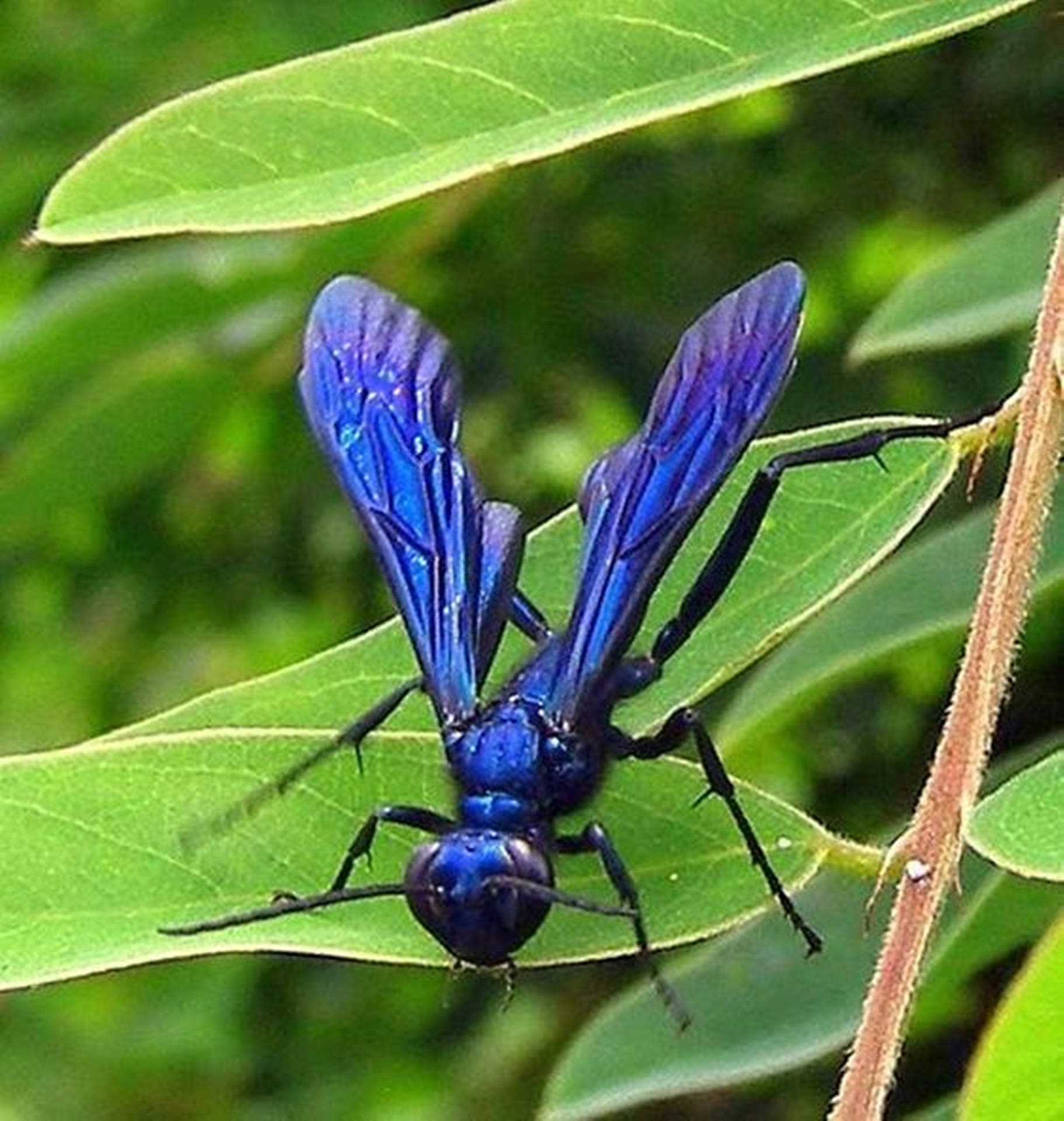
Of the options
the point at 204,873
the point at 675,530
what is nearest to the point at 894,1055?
the point at 204,873

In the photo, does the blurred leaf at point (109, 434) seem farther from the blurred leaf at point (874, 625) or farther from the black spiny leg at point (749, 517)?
the black spiny leg at point (749, 517)

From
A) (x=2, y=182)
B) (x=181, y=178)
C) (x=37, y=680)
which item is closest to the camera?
(x=181, y=178)

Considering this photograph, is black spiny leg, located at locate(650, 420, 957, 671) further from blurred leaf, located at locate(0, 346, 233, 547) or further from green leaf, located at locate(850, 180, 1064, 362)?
blurred leaf, located at locate(0, 346, 233, 547)

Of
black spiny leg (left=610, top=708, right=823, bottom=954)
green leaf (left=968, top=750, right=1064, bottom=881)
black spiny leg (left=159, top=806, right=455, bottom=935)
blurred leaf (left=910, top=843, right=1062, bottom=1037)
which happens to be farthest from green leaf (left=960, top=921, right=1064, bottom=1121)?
blurred leaf (left=910, top=843, right=1062, bottom=1037)

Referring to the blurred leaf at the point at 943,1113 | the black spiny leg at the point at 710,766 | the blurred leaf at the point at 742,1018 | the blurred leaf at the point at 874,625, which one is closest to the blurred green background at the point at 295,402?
the blurred leaf at the point at 874,625

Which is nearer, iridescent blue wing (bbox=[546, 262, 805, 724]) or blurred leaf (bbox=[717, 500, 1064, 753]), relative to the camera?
iridescent blue wing (bbox=[546, 262, 805, 724])

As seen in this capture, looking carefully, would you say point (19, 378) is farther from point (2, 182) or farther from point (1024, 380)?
point (1024, 380)

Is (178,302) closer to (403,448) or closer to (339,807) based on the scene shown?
(403,448)
